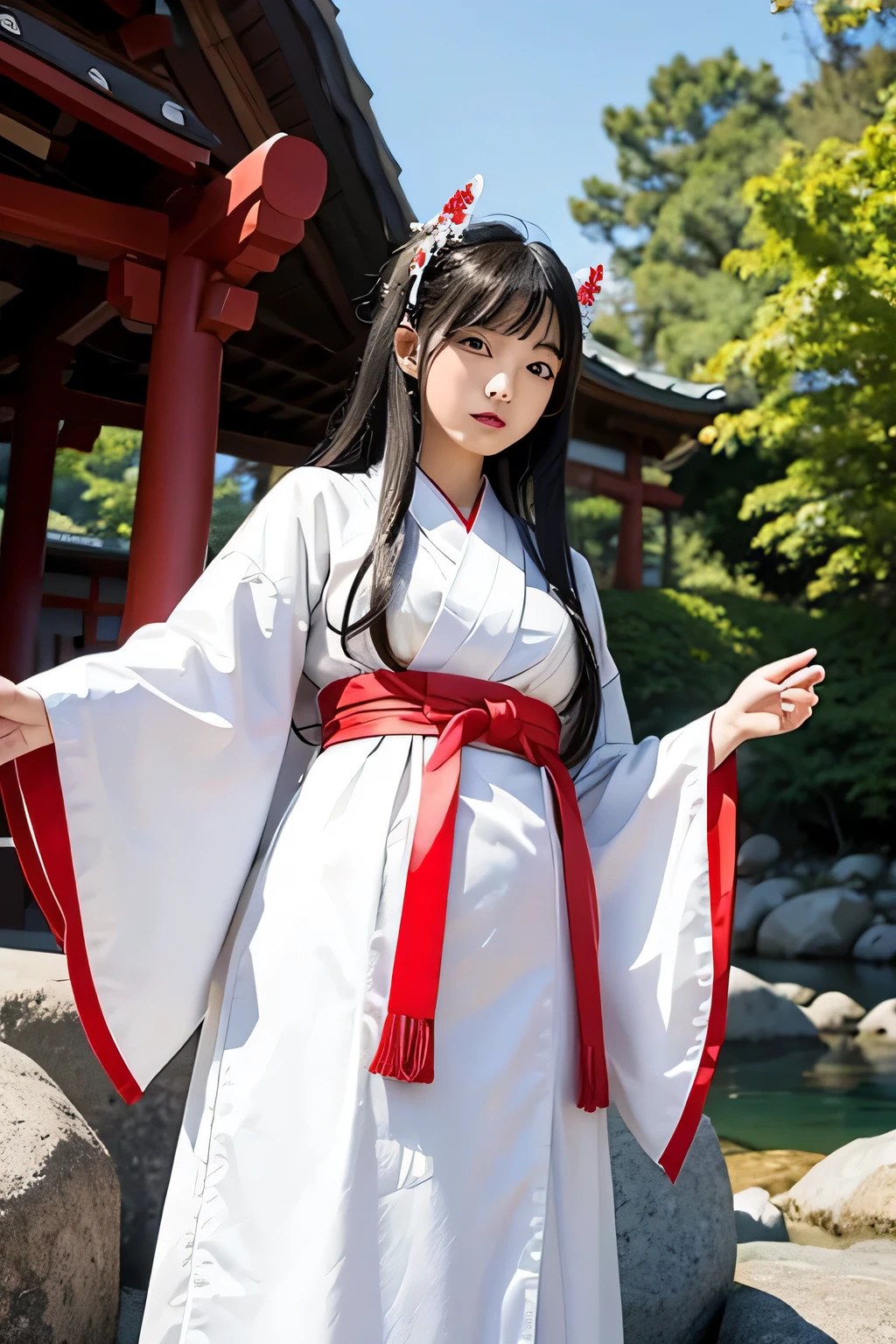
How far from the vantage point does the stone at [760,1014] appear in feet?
25.9

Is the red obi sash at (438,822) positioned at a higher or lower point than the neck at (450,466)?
lower

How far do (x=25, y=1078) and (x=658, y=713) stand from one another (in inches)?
444

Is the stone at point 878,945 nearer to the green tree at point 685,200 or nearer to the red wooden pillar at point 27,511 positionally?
the red wooden pillar at point 27,511

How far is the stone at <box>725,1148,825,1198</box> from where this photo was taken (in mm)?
5234

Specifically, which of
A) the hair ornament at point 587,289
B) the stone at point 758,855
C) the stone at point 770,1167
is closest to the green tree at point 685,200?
the stone at point 758,855

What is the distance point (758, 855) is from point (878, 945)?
288 centimetres

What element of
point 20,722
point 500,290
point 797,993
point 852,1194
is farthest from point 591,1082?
point 797,993

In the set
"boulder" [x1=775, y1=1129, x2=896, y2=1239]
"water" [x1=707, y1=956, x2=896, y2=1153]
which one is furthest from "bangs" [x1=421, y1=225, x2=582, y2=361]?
"water" [x1=707, y1=956, x2=896, y2=1153]

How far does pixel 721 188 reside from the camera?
2328 centimetres

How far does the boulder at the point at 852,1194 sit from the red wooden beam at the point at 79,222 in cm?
442

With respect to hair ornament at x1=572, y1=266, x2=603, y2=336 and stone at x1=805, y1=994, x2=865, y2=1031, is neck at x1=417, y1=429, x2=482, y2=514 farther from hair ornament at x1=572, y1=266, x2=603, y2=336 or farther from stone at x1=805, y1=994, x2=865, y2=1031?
stone at x1=805, y1=994, x2=865, y2=1031

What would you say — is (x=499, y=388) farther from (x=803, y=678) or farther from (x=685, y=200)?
(x=685, y=200)

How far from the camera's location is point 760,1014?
7984 mm

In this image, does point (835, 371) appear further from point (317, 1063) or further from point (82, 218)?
point (317, 1063)
